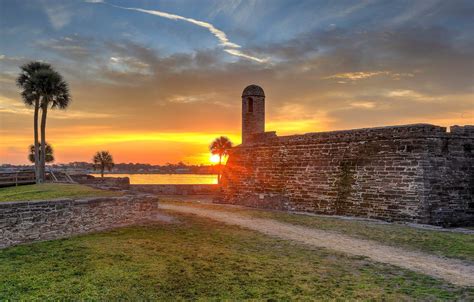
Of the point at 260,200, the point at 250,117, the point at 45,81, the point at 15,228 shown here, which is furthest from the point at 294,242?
the point at 45,81

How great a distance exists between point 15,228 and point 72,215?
1.66m

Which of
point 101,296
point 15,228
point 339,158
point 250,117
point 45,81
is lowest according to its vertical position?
point 101,296

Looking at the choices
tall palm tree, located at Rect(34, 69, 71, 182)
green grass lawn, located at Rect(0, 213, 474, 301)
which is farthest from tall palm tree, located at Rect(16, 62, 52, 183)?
green grass lawn, located at Rect(0, 213, 474, 301)

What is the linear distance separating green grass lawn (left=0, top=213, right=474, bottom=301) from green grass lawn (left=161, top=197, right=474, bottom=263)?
2334mm

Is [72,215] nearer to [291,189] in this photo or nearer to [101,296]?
[101,296]

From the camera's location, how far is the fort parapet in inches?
556

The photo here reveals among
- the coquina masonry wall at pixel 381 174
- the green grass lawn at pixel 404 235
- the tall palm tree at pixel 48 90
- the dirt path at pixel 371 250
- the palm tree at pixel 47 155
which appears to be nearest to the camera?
the dirt path at pixel 371 250

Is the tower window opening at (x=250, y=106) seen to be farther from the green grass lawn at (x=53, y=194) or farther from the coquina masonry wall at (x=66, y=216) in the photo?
the coquina masonry wall at (x=66, y=216)

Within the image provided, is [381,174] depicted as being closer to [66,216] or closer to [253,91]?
[253,91]

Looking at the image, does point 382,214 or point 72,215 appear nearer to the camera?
point 72,215

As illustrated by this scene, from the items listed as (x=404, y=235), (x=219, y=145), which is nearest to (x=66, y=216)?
(x=404, y=235)

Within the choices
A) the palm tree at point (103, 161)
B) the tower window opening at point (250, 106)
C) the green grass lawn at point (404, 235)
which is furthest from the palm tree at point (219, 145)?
the green grass lawn at point (404, 235)

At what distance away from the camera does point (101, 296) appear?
246 inches

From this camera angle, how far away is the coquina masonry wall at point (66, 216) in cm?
949
